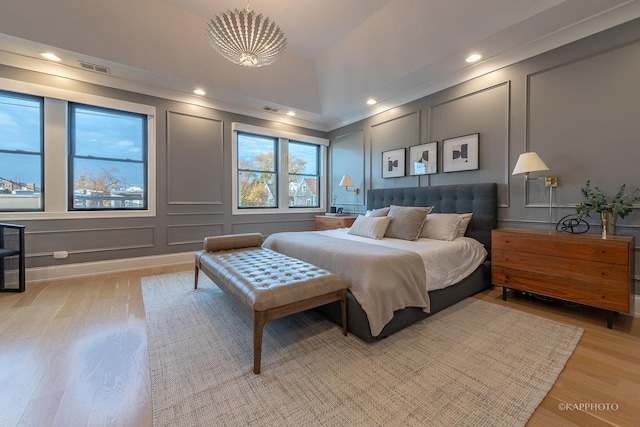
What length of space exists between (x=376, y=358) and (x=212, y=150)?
412 cm

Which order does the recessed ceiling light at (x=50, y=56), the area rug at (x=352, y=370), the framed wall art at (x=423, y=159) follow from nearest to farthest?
1. the area rug at (x=352, y=370)
2. the recessed ceiling light at (x=50, y=56)
3. the framed wall art at (x=423, y=159)

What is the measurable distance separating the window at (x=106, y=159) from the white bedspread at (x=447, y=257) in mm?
3732

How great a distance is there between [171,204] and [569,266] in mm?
4968

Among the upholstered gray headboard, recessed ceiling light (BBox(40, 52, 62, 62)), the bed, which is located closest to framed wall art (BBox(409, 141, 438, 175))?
the upholstered gray headboard

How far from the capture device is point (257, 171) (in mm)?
5102

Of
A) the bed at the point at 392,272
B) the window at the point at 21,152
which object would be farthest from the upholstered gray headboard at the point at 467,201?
the window at the point at 21,152

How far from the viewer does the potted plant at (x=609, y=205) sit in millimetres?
2234

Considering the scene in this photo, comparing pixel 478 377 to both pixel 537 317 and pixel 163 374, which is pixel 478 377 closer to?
pixel 537 317

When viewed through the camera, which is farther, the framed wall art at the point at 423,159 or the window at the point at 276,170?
the window at the point at 276,170

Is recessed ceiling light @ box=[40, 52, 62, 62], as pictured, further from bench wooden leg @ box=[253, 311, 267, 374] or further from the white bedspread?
the white bedspread

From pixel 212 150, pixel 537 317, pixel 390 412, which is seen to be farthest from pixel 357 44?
pixel 390 412

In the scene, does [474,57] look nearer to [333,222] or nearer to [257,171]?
[333,222]

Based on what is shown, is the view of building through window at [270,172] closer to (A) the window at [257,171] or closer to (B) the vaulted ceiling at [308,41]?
(A) the window at [257,171]

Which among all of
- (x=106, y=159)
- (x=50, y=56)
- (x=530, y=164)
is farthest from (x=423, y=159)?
(x=50, y=56)
